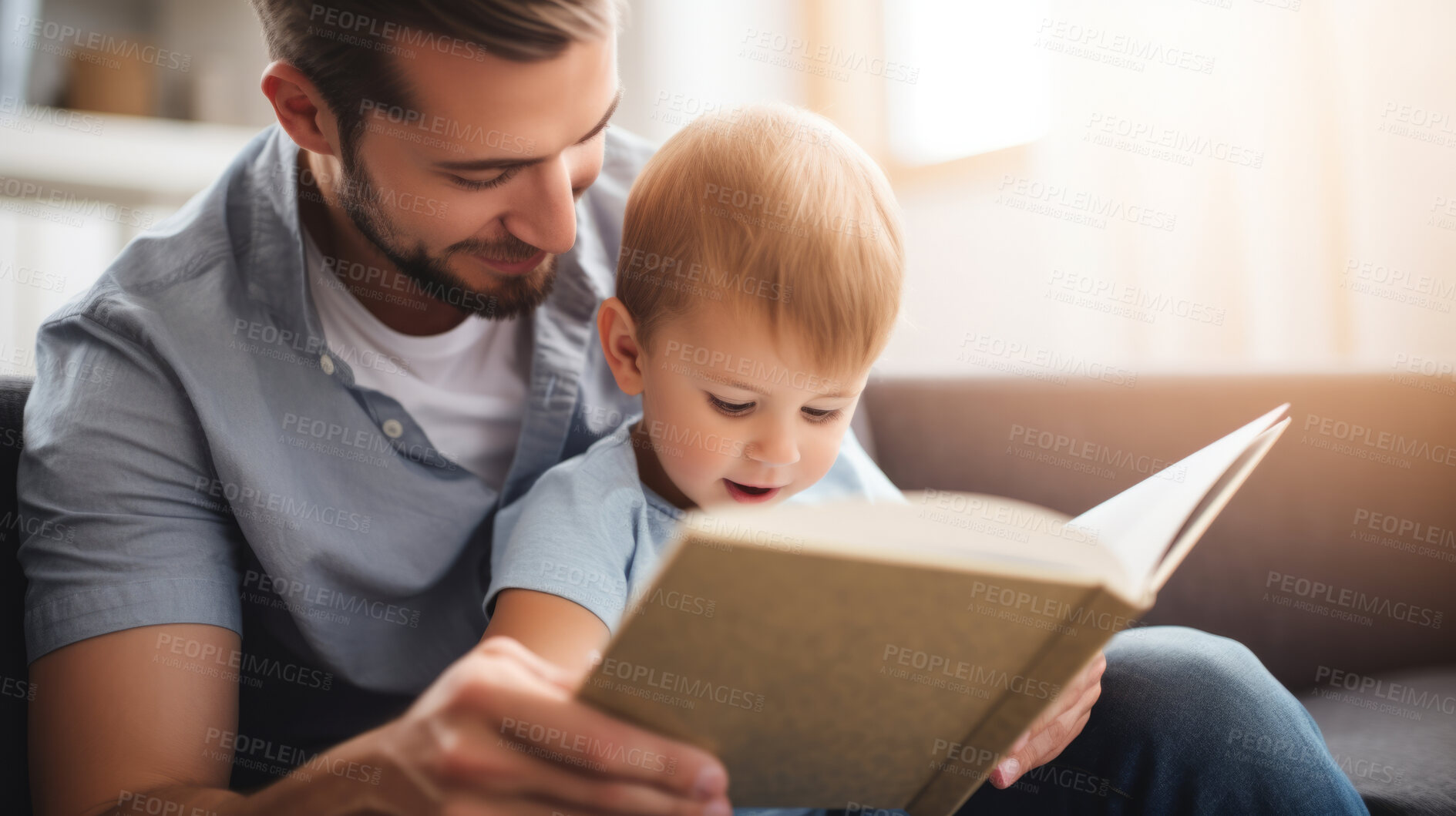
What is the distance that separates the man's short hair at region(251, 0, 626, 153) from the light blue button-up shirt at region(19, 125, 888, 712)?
5.6 inches

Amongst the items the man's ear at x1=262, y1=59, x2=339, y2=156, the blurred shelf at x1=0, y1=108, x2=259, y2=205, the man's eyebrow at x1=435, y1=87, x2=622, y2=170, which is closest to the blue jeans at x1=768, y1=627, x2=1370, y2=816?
the man's eyebrow at x1=435, y1=87, x2=622, y2=170

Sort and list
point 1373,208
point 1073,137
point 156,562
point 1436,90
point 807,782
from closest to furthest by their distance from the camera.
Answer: point 807,782, point 156,562, point 1436,90, point 1373,208, point 1073,137

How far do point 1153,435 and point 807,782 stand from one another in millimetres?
863

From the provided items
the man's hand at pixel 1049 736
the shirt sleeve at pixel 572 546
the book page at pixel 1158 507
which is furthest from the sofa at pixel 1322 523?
the shirt sleeve at pixel 572 546

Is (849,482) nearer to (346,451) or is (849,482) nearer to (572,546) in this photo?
(572,546)

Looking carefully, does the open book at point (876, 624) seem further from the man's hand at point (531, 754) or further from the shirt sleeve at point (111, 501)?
the shirt sleeve at point (111, 501)

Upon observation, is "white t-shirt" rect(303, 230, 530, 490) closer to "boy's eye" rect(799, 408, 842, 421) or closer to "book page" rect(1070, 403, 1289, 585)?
"boy's eye" rect(799, 408, 842, 421)

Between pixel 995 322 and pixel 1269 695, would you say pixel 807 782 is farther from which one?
pixel 995 322

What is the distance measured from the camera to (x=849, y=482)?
1.07 metres

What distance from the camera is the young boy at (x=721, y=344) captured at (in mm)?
750

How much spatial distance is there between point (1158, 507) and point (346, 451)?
754 mm

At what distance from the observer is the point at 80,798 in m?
0.68

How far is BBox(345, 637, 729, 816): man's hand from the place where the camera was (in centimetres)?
50

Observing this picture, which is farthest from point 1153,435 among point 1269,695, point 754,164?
point 754,164
